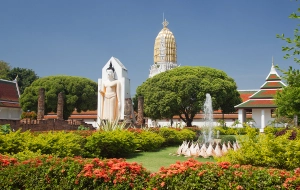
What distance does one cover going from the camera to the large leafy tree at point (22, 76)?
167 ft

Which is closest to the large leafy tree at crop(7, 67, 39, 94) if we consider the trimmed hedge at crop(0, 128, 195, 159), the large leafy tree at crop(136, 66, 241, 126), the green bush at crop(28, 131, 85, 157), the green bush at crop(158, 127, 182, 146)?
the large leafy tree at crop(136, 66, 241, 126)

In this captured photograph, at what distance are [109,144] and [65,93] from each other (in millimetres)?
32089

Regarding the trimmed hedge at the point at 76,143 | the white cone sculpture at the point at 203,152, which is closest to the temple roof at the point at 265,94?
the trimmed hedge at the point at 76,143

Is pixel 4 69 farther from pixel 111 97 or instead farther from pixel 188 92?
pixel 111 97

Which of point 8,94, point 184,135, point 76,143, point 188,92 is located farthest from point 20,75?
point 76,143

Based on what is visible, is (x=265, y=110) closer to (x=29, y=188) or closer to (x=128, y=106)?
(x=128, y=106)

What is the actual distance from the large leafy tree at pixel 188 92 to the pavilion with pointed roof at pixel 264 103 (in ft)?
5.10

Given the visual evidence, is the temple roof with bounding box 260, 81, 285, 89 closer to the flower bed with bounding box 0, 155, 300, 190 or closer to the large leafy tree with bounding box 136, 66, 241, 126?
the large leafy tree with bounding box 136, 66, 241, 126

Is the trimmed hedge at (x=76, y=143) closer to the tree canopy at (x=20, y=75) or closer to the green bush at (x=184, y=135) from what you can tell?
the green bush at (x=184, y=135)

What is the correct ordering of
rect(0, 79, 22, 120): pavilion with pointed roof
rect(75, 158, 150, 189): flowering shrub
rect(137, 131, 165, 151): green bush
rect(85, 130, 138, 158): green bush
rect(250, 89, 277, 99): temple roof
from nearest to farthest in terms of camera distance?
1. rect(75, 158, 150, 189): flowering shrub
2. rect(85, 130, 138, 158): green bush
3. rect(137, 131, 165, 151): green bush
4. rect(250, 89, 277, 99): temple roof
5. rect(0, 79, 22, 120): pavilion with pointed roof

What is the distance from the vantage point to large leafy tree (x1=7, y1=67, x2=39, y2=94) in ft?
167

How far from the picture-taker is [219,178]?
4.89m

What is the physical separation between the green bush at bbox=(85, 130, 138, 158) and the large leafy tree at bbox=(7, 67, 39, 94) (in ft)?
141

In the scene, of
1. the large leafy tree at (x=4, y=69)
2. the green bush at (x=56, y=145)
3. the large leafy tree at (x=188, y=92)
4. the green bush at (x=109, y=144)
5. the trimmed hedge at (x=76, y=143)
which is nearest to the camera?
the trimmed hedge at (x=76, y=143)
